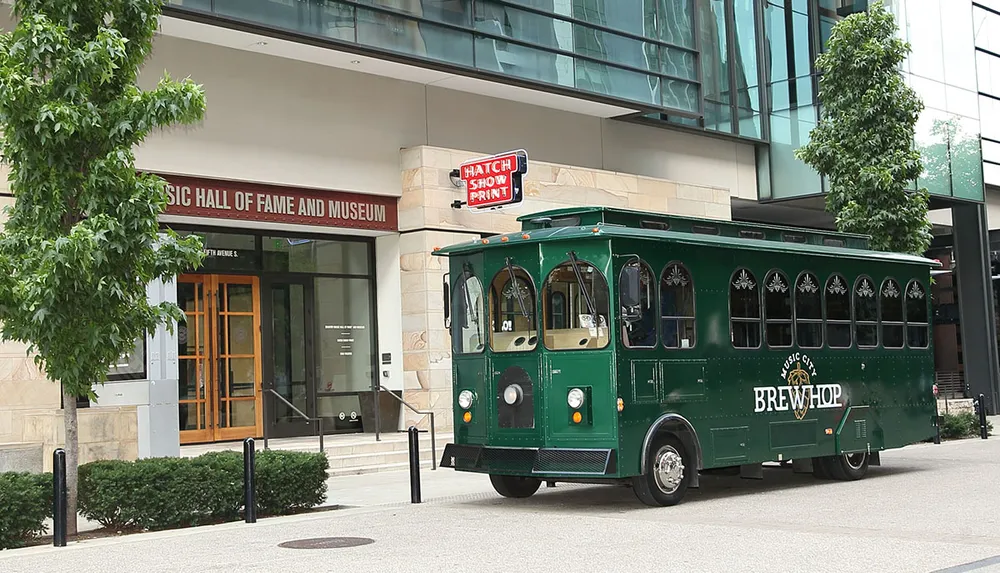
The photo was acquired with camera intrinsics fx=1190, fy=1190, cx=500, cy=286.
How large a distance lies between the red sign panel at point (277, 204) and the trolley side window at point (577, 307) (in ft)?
26.1

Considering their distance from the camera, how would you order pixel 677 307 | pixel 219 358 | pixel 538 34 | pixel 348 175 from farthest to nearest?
pixel 538 34, pixel 348 175, pixel 219 358, pixel 677 307

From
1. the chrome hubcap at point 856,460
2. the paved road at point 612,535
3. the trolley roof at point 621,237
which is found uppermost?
the trolley roof at point 621,237

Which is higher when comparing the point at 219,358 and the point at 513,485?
the point at 219,358

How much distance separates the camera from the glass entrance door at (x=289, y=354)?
838 inches

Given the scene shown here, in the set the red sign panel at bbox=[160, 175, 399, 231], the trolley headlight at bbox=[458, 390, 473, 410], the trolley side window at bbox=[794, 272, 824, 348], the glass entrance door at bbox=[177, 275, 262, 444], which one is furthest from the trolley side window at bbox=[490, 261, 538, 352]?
the glass entrance door at bbox=[177, 275, 262, 444]

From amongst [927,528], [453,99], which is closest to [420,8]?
[453,99]

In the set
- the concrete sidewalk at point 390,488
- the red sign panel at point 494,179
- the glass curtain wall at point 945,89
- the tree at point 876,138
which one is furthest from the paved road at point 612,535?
the glass curtain wall at point 945,89

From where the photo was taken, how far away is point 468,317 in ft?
46.3

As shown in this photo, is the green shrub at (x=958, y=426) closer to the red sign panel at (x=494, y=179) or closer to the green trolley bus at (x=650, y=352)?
the green trolley bus at (x=650, y=352)

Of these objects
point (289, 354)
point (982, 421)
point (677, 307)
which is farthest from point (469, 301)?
point (982, 421)

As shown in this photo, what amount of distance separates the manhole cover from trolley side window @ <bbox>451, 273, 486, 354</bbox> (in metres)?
3.39

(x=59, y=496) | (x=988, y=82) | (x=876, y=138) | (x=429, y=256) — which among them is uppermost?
(x=988, y=82)

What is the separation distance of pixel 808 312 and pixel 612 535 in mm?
5668

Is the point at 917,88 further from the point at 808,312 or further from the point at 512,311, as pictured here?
the point at 512,311
